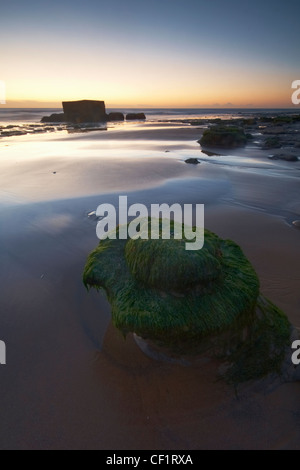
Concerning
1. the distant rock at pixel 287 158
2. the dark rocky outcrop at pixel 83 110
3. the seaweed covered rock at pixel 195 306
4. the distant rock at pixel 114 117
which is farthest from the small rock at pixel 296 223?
the distant rock at pixel 114 117

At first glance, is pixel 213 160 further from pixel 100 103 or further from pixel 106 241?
pixel 100 103

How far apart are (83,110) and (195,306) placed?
189 feet

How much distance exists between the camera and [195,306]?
2.14 m

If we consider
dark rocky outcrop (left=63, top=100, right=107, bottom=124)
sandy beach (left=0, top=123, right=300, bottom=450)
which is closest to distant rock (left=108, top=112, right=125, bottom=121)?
dark rocky outcrop (left=63, top=100, right=107, bottom=124)

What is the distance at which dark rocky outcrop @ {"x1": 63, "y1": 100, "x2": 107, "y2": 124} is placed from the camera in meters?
51.3

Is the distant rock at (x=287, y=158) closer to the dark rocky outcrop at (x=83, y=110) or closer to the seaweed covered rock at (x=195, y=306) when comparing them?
the seaweed covered rock at (x=195, y=306)

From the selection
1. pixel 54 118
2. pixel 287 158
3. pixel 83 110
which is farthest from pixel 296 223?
pixel 54 118

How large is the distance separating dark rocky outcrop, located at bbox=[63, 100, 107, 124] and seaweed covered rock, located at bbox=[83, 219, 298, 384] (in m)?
55.4

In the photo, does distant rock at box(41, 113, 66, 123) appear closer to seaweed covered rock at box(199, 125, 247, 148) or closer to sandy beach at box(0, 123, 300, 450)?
seaweed covered rock at box(199, 125, 247, 148)

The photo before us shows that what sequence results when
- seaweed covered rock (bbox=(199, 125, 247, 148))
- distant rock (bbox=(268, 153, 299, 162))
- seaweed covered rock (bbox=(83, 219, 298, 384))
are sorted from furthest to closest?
seaweed covered rock (bbox=(199, 125, 247, 148)) < distant rock (bbox=(268, 153, 299, 162)) < seaweed covered rock (bbox=(83, 219, 298, 384))

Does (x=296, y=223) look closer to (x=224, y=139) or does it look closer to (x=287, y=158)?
(x=287, y=158)

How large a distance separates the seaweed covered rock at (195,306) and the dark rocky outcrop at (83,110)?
5541 centimetres

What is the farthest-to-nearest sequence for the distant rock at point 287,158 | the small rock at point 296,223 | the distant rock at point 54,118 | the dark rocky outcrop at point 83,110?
the distant rock at point 54,118 → the dark rocky outcrop at point 83,110 → the distant rock at point 287,158 → the small rock at point 296,223

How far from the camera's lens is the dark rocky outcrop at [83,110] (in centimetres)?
5128
